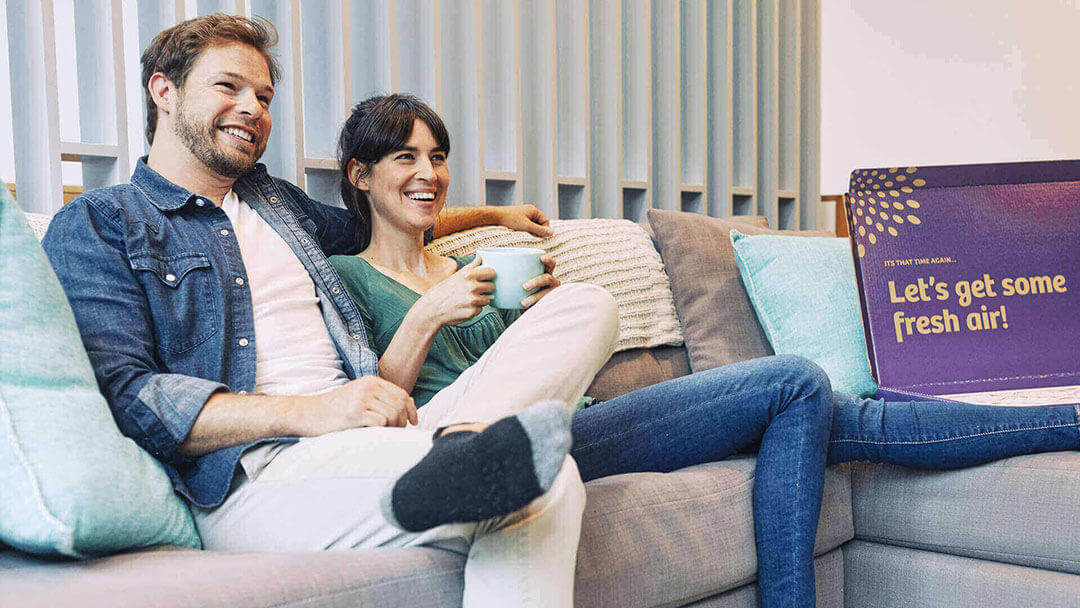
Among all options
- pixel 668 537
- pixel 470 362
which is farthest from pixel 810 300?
pixel 668 537

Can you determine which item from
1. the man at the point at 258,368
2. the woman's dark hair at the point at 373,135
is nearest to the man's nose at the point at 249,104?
the man at the point at 258,368

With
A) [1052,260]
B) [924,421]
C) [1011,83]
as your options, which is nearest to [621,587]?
[924,421]

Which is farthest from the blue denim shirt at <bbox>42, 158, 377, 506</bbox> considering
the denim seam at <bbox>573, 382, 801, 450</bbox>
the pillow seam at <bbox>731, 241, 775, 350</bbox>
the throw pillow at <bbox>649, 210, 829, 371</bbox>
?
the pillow seam at <bbox>731, 241, 775, 350</bbox>

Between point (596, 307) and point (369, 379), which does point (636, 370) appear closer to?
point (596, 307)

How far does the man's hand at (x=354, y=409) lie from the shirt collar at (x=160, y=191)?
41 centimetres

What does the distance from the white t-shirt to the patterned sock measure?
54 centimetres

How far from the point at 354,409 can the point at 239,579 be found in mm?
309

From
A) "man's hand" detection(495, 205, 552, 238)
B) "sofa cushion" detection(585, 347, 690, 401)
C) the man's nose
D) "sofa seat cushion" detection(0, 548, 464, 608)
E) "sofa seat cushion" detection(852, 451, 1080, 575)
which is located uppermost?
the man's nose

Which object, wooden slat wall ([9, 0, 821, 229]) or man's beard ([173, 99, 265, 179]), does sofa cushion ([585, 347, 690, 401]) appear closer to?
wooden slat wall ([9, 0, 821, 229])

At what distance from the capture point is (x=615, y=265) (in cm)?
200

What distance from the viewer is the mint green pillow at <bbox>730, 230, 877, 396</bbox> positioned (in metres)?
1.84

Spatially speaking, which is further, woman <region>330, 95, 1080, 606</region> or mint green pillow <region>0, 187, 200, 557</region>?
woman <region>330, 95, 1080, 606</region>

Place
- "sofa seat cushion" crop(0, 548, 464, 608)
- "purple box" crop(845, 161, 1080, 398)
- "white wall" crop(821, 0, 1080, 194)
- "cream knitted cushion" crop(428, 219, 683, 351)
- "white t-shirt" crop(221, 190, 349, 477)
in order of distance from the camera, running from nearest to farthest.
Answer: "sofa seat cushion" crop(0, 548, 464, 608), "white t-shirt" crop(221, 190, 349, 477), "purple box" crop(845, 161, 1080, 398), "cream knitted cushion" crop(428, 219, 683, 351), "white wall" crop(821, 0, 1080, 194)

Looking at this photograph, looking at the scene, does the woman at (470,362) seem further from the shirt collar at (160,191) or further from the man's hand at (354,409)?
the shirt collar at (160,191)
